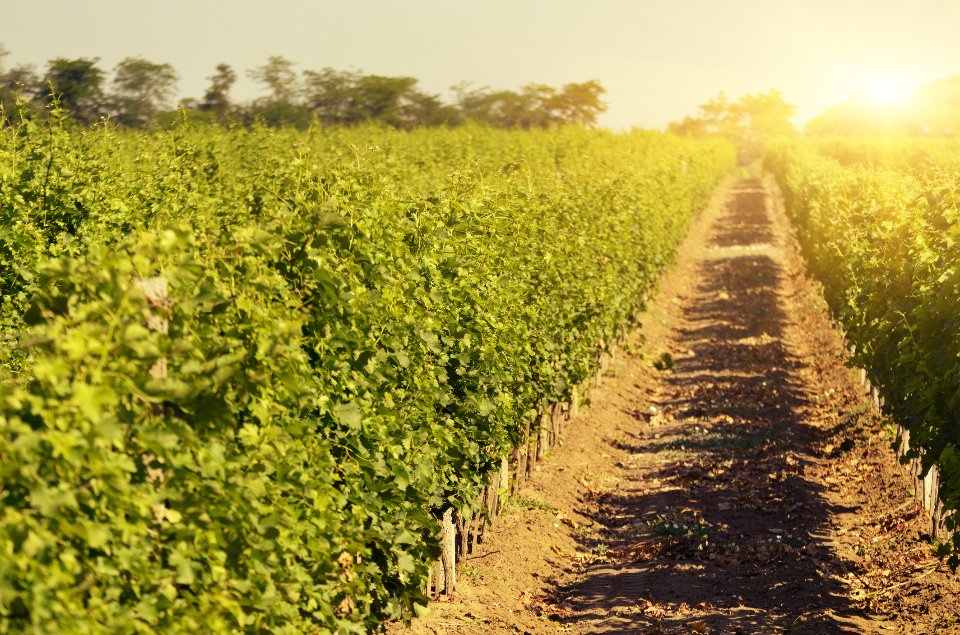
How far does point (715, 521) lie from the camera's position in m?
10.9

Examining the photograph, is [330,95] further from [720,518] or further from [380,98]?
[720,518]

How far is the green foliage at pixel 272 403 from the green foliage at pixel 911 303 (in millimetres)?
3395

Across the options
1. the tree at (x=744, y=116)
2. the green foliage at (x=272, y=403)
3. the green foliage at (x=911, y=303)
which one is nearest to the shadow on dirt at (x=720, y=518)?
the green foliage at (x=911, y=303)

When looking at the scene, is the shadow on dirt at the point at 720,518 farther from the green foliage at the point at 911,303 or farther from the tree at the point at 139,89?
the tree at the point at 139,89

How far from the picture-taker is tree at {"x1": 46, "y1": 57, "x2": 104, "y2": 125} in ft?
142

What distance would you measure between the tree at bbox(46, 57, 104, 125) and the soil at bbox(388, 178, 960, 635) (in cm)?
3141

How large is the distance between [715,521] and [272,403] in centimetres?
707

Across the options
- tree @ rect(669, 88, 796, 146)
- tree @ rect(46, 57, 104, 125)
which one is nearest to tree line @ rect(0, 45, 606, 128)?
tree @ rect(46, 57, 104, 125)

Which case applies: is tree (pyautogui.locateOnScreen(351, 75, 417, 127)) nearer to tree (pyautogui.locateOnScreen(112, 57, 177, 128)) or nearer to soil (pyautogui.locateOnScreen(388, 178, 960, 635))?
tree (pyautogui.locateOnScreen(112, 57, 177, 128))


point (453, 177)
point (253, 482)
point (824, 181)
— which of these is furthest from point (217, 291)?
point (824, 181)

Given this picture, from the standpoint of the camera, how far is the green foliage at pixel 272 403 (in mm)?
3535

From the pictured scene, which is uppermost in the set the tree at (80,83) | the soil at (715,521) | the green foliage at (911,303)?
the tree at (80,83)

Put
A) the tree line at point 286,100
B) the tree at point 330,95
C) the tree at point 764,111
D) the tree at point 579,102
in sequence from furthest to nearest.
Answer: the tree at point 764,111 < the tree at point 579,102 < the tree at point 330,95 < the tree line at point 286,100

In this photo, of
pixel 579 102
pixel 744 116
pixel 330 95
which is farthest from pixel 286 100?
pixel 744 116
